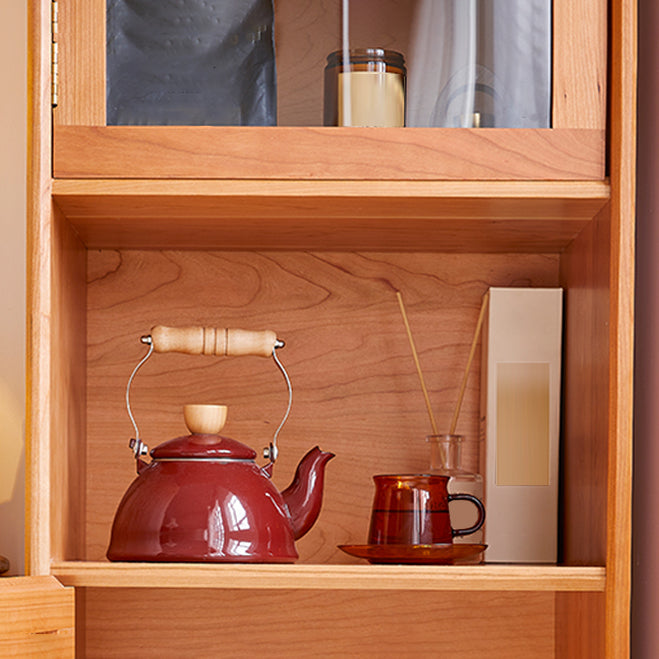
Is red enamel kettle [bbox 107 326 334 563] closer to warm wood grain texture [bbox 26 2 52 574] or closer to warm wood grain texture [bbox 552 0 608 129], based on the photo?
warm wood grain texture [bbox 26 2 52 574]

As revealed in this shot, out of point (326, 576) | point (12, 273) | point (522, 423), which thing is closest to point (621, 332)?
point (522, 423)


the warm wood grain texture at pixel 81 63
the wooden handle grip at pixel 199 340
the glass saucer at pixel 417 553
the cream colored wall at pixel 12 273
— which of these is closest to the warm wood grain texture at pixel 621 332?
the glass saucer at pixel 417 553

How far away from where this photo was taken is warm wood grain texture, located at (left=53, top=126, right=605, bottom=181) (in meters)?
0.95

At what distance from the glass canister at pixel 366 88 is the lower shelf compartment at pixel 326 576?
0.46 m

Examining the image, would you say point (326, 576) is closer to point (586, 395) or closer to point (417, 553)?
point (417, 553)

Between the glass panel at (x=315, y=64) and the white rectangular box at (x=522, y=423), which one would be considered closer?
the glass panel at (x=315, y=64)

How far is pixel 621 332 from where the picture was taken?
92 centimetres

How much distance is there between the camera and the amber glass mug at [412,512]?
1.03 m

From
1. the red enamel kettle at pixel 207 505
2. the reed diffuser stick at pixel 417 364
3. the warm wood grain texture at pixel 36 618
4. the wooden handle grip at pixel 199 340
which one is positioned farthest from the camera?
the reed diffuser stick at pixel 417 364

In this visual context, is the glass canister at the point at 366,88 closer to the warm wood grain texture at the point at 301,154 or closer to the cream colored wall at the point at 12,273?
the warm wood grain texture at the point at 301,154

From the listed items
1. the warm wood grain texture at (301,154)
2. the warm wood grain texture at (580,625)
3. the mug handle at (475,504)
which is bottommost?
the warm wood grain texture at (580,625)

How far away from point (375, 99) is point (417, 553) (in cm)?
49

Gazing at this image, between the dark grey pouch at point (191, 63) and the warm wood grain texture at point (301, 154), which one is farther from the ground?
the dark grey pouch at point (191, 63)

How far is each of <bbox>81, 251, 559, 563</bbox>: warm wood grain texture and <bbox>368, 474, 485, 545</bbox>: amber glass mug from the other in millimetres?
199
